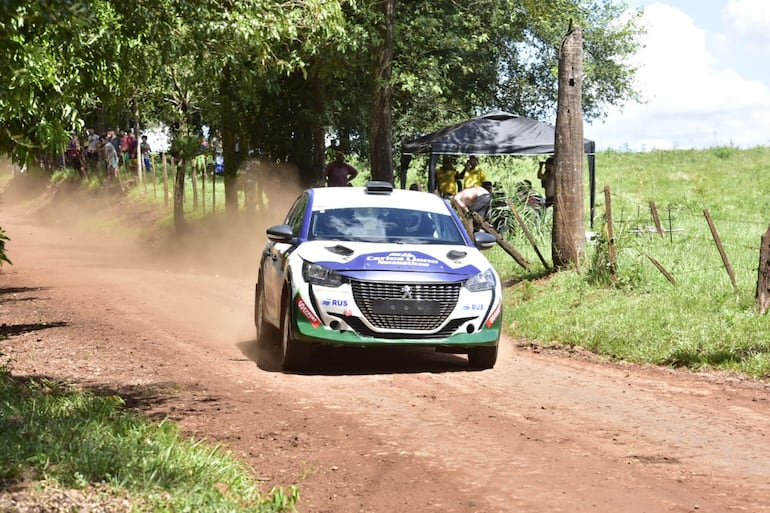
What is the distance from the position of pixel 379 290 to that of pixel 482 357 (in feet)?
4.65

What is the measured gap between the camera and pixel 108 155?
4072 cm

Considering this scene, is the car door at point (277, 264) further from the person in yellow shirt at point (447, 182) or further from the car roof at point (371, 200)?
the person in yellow shirt at point (447, 182)

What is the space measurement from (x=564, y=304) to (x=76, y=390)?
7.96 meters

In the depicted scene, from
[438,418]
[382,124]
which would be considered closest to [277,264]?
[438,418]

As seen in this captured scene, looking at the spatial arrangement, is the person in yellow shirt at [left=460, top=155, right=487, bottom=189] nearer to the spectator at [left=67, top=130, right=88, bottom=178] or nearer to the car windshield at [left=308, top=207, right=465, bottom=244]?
the car windshield at [left=308, top=207, right=465, bottom=244]

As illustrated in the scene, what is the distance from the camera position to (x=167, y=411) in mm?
8227

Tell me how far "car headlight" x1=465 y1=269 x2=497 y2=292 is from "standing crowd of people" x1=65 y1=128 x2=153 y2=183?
102 ft

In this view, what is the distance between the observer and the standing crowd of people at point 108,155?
40906mm

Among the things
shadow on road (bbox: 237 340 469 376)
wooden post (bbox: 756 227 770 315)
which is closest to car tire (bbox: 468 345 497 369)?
shadow on road (bbox: 237 340 469 376)

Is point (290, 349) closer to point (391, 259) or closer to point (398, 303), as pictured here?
point (398, 303)

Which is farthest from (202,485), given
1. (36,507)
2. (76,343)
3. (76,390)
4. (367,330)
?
(76,343)

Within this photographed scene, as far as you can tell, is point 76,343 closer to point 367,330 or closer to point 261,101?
point 367,330

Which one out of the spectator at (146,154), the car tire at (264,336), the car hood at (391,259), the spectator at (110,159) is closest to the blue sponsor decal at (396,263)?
the car hood at (391,259)

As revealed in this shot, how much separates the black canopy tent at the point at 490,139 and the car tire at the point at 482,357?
43.9 ft
